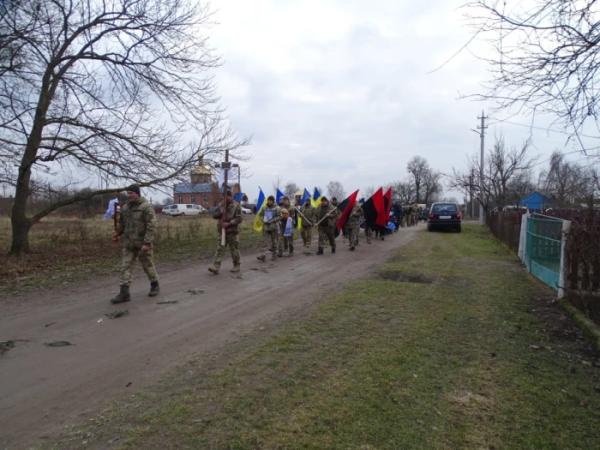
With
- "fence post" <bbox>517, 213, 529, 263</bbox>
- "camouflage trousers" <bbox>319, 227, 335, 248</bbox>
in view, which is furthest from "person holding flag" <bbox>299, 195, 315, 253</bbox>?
"fence post" <bbox>517, 213, 529, 263</bbox>

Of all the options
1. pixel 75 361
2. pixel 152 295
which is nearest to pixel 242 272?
pixel 152 295

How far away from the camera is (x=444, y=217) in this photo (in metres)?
25.0

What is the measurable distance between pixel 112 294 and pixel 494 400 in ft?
21.6

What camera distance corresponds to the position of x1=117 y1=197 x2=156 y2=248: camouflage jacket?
757 cm

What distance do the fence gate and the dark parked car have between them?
44.4ft

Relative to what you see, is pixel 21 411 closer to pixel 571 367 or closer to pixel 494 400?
pixel 494 400

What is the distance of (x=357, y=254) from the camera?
13805mm

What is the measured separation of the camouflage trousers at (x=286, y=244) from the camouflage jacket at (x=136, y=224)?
20.2 feet

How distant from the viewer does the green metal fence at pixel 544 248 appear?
26.6 feet

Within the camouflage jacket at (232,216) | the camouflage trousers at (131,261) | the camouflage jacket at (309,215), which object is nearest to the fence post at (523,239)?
the camouflage jacket at (309,215)

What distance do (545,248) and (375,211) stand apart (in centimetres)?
882

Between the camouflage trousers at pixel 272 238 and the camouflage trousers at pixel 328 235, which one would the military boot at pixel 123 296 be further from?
the camouflage trousers at pixel 328 235

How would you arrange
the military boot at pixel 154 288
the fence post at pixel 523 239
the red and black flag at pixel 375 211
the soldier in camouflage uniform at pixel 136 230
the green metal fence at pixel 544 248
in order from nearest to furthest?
the soldier in camouflage uniform at pixel 136 230 < the military boot at pixel 154 288 < the green metal fence at pixel 544 248 < the fence post at pixel 523 239 < the red and black flag at pixel 375 211

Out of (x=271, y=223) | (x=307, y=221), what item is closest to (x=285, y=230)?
(x=271, y=223)
